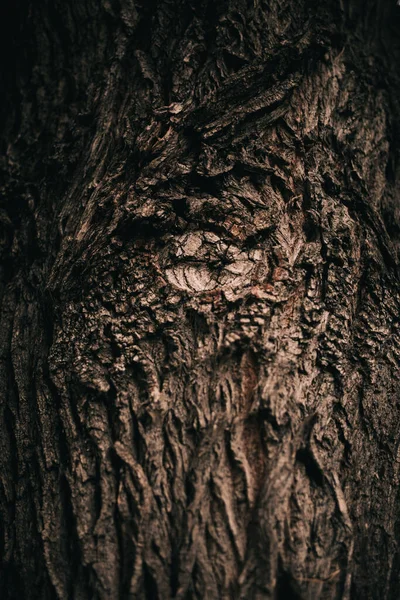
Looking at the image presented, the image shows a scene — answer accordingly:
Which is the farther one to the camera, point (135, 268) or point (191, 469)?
point (135, 268)

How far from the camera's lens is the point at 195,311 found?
135 centimetres

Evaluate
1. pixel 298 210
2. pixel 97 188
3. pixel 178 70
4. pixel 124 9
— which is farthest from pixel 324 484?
pixel 124 9

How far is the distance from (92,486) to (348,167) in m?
1.25

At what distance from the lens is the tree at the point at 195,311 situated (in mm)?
1270

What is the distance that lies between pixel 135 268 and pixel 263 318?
0.39 meters

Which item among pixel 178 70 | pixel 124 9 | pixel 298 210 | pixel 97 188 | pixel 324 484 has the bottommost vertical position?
pixel 324 484

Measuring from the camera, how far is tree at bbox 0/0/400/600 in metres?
1.27

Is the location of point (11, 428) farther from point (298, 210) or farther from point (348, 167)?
point (348, 167)

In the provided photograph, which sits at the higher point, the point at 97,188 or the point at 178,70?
the point at 178,70

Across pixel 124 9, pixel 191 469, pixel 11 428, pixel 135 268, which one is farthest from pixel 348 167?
pixel 11 428

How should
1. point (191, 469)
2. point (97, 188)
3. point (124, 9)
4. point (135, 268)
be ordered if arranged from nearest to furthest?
point (191, 469) → point (135, 268) → point (97, 188) → point (124, 9)

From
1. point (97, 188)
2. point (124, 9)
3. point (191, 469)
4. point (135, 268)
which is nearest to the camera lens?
point (191, 469)

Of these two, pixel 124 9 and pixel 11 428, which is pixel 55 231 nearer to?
pixel 11 428

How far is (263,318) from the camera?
4.40 feet
